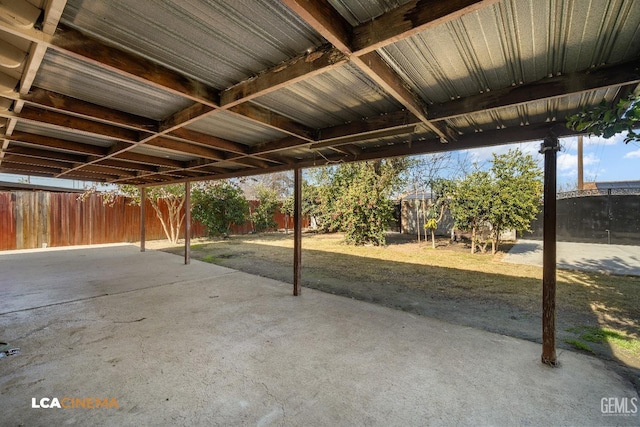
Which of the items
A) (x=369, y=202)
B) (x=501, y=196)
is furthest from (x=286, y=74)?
(x=369, y=202)

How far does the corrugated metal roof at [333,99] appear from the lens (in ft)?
6.38

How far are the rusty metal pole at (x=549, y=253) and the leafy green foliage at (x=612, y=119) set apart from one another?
1.18 ft

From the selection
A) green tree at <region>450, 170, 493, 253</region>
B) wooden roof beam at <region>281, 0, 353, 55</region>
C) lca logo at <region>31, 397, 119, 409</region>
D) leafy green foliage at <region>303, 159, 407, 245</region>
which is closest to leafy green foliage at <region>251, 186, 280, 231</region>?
leafy green foliage at <region>303, 159, 407, 245</region>

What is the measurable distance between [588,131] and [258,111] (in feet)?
8.76

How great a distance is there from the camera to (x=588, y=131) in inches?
82.0

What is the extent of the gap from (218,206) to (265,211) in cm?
311

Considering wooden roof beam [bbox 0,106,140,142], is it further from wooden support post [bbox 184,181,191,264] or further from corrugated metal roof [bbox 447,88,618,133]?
corrugated metal roof [bbox 447,88,618,133]

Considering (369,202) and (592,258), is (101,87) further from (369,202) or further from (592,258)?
(592,258)

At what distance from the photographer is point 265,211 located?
14.4 metres

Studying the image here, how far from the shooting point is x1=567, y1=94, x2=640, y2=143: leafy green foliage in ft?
5.79

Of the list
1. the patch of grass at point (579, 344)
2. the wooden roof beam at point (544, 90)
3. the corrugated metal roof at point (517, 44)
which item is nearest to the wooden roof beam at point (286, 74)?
the corrugated metal roof at point (517, 44)

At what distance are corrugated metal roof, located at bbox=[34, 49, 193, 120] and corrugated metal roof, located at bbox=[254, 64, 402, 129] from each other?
0.83 m

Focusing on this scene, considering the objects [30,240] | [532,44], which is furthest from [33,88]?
[30,240]

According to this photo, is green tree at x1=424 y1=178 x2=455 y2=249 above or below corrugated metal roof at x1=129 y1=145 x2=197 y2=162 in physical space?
below
